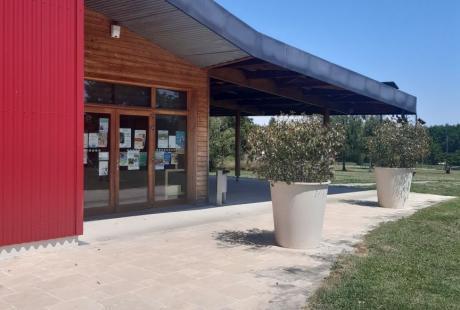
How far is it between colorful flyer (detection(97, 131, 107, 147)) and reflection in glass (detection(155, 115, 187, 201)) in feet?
4.33

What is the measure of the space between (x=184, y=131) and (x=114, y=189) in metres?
2.27

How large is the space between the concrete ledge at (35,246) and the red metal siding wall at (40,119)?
0.24 ft

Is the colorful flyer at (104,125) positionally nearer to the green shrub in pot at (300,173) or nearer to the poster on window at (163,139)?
the poster on window at (163,139)

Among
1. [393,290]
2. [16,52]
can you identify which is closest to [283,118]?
[393,290]

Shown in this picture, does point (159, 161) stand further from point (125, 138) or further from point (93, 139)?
point (93, 139)

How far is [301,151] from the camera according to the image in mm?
7008

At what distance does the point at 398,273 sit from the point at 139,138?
6204 millimetres

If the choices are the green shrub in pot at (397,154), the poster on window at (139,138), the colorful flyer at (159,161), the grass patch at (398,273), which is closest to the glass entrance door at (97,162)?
the poster on window at (139,138)

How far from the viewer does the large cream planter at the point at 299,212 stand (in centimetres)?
692

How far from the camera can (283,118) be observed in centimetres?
730

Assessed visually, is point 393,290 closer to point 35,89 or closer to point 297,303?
point 297,303

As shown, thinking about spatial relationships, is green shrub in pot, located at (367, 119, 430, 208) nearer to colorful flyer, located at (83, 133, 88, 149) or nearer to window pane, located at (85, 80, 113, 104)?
window pane, located at (85, 80, 113, 104)

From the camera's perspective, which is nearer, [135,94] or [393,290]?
[393,290]

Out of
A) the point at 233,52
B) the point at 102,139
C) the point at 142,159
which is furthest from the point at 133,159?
the point at 233,52
